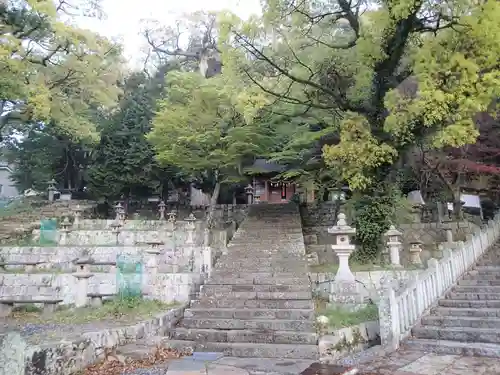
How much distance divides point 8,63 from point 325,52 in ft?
38.2

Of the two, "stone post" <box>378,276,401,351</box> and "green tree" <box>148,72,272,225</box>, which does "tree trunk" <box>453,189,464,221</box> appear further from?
"stone post" <box>378,276,401,351</box>

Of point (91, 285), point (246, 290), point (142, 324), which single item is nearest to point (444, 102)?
point (246, 290)

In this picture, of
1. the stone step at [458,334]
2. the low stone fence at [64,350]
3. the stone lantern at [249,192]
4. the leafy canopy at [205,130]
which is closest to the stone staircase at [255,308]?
the low stone fence at [64,350]

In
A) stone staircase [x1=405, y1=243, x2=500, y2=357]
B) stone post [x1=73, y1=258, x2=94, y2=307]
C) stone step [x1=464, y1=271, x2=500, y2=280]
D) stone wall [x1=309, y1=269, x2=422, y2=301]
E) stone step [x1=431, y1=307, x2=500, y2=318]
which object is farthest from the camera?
stone step [x1=464, y1=271, x2=500, y2=280]

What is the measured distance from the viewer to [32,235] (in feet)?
53.6

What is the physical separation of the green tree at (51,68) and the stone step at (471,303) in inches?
617

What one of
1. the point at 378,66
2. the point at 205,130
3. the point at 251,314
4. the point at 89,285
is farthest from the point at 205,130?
the point at 251,314

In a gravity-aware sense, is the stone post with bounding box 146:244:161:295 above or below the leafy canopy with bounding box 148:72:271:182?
below

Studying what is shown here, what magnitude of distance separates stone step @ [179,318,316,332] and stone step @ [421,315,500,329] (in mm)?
2342

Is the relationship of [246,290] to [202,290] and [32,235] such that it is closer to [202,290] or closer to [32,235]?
[202,290]

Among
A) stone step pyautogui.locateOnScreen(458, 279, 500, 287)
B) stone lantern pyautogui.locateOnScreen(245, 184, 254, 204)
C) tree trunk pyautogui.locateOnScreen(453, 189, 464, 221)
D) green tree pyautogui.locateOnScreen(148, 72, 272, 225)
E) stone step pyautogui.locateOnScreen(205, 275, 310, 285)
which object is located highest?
green tree pyautogui.locateOnScreen(148, 72, 272, 225)

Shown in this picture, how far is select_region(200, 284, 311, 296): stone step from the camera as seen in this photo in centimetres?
874

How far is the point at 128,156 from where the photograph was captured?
2219cm

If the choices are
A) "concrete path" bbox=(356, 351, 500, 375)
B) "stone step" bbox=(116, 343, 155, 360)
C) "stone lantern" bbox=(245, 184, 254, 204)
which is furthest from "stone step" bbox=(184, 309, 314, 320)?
"stone lantern" bbox=(245, 184, 254, 204)
